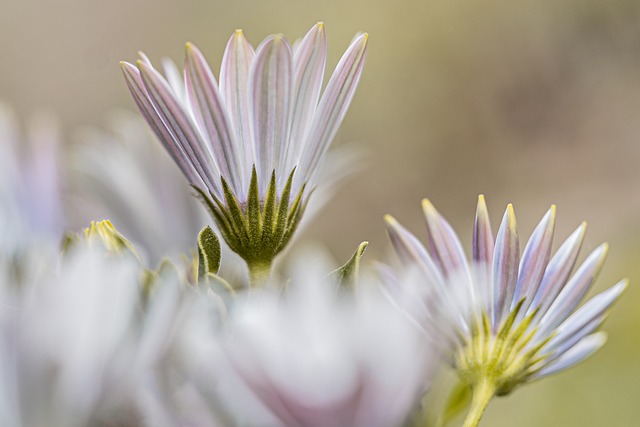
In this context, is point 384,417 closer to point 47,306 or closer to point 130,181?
point 47,306

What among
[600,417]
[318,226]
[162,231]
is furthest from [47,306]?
[318,226]

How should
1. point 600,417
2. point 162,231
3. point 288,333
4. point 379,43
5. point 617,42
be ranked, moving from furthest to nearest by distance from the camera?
1. point 379,43
2. point 617,42
3. point 600,417
4. point 162,231
5. point 288,333

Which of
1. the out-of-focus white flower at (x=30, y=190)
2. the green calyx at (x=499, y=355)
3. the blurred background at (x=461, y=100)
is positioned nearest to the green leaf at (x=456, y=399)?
the green calyx at (x=499, y=355)

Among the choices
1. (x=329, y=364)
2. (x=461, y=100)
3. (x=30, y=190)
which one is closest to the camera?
(x=329, y=364)

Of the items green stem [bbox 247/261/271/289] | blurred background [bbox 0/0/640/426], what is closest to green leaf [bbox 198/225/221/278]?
green stem [bbox 247/261/271/289]

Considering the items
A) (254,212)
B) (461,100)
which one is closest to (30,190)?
(254,212)

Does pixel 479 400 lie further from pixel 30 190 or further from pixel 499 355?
pixel 30 190
